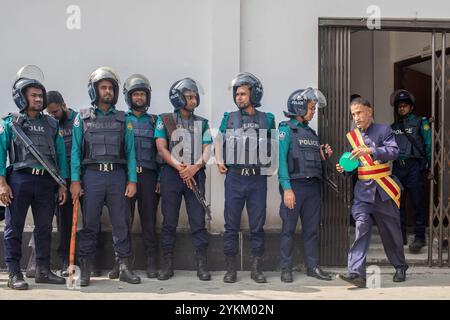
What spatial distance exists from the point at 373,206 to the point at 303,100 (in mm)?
1304

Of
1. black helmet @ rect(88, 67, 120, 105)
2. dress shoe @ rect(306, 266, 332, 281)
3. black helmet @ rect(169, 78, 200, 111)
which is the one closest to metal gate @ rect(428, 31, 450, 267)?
dress shoe @ rect(306, 266, 332, 281)

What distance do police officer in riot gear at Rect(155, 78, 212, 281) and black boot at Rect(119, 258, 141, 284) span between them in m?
0.32

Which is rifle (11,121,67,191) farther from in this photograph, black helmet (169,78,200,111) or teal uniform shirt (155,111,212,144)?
black helmet (169,78,200,111)

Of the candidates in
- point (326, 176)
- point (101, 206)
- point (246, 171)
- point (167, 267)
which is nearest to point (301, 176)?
point (326, 176)

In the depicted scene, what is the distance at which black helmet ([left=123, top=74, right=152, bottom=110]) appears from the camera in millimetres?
6328

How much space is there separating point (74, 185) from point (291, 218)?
7.30 feet

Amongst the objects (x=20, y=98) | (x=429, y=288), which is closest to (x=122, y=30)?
(x=20, y=98)

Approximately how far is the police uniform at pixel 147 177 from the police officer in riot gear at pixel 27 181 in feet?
2.67

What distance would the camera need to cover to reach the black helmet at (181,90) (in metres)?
6.27

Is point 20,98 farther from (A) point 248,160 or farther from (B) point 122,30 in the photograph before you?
(A) point 248,160

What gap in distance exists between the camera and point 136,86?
20.7 feet

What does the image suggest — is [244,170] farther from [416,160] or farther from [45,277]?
[416,160]

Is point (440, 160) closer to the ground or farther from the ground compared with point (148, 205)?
farther from the ground

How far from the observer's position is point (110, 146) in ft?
19.5
